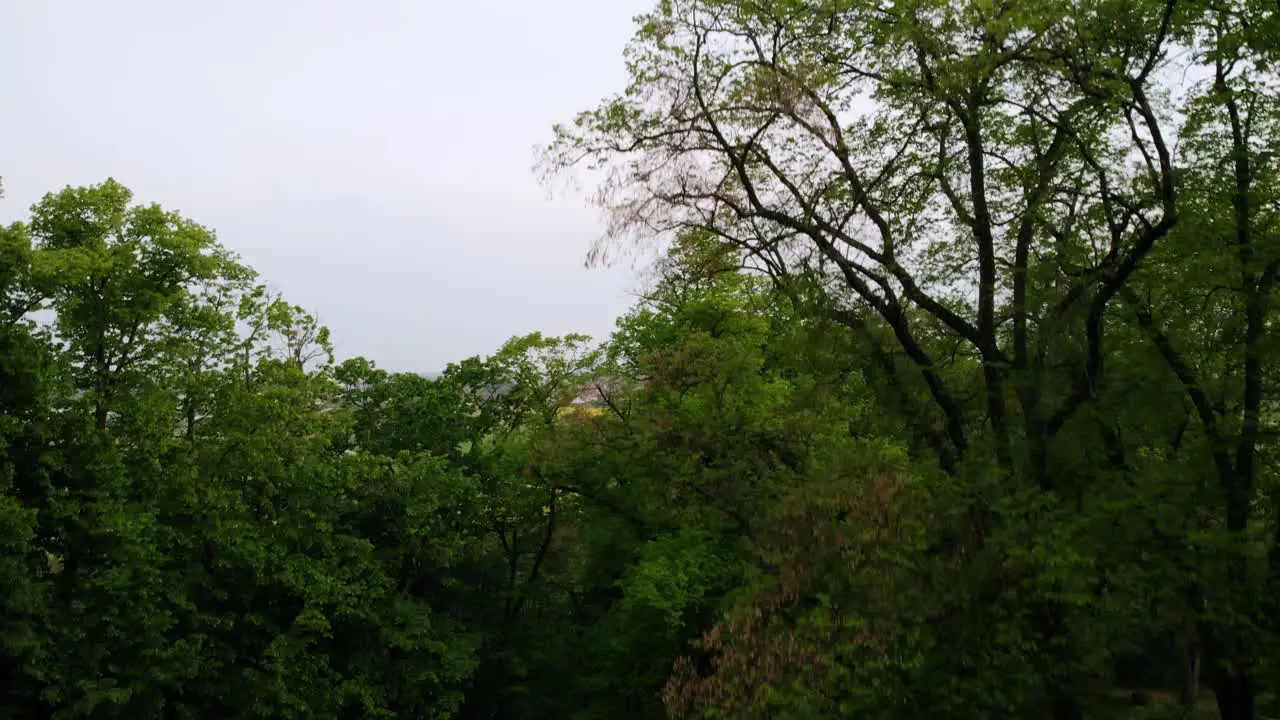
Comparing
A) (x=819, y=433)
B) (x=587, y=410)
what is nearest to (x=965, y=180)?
(x=819, y=433)

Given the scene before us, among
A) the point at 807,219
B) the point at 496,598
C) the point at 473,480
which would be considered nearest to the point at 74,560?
the point at 473,480

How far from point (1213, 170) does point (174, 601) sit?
1878cm

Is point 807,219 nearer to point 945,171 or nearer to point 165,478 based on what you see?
point 945,171

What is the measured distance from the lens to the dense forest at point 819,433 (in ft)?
35.4

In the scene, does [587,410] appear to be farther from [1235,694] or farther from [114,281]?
[1235,694]

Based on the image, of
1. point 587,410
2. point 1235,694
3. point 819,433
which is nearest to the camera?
point 1235,694

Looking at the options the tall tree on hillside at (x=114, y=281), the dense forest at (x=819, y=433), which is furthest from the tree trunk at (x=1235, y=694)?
the tall tree on hillside at (x=114, y=281)

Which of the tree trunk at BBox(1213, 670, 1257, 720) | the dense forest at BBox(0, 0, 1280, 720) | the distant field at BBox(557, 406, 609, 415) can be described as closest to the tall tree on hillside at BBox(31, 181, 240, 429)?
the dense forest at BBox(0, 0, 1280, 720)

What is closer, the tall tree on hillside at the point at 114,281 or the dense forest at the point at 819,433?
the dense forest at the point at 819,433

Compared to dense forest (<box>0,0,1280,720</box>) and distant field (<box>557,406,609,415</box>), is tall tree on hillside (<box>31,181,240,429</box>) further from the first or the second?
distant field (<box>557,406,609,415</box>)

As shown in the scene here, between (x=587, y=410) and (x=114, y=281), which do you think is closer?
(x=114, y=281)

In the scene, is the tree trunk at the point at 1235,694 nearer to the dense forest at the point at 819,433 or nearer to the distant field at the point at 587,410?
the dense forest at the point at 819,433

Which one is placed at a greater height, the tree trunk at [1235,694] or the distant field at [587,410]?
the distant field at [587,410]

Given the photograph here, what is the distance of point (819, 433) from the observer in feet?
62.5
